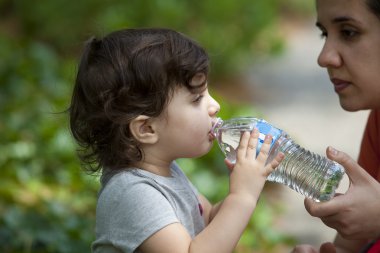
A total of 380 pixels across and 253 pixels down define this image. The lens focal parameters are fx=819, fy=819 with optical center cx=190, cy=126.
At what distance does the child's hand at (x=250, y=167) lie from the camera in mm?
2465

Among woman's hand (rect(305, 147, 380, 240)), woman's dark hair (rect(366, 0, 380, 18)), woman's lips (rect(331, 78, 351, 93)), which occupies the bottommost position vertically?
woman's hand (rect(305, 147, 380, 240))

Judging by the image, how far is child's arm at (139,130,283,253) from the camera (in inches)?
93.7

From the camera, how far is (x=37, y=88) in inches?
252

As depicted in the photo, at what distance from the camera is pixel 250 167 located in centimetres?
247

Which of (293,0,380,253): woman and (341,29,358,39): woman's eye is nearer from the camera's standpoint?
(293,0,380,253): woman

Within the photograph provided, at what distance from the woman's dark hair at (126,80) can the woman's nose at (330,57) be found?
44cm

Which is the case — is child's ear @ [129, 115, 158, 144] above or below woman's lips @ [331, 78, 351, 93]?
below

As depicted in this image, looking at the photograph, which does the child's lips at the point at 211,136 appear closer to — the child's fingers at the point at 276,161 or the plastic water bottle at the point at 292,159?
the plastic water bottle at the point at 292,159

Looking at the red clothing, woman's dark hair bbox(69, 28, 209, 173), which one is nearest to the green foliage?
woman's dark hair bbox(69, 28, 209, 173)

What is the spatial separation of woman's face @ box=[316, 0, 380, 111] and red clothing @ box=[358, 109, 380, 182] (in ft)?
0.64

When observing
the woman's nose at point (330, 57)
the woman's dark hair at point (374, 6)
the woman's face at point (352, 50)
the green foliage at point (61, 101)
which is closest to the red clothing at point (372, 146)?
the woman's face at point (352, 50)

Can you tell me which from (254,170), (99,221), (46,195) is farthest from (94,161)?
(46,195)

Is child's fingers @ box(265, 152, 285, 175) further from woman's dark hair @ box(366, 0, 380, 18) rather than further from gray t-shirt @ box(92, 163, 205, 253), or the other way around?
woman's dark hair @ box(366, 0, 380, 18)

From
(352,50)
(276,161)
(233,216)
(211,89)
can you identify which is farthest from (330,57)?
(211,89)
